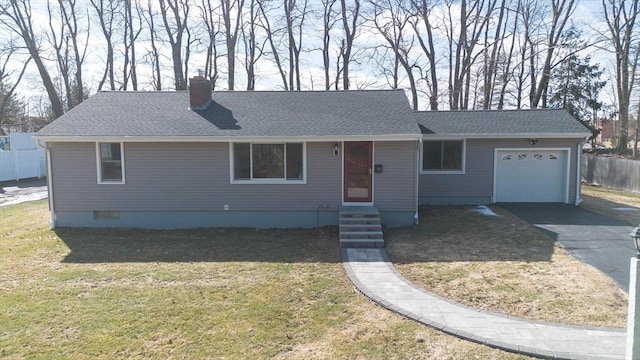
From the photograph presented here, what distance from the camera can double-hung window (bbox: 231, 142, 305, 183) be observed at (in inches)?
418

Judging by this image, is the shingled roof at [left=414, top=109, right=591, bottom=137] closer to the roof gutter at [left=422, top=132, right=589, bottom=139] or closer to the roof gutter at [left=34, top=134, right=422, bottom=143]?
the roof gutter at [left=422, top=132, right=589, bottom=139]

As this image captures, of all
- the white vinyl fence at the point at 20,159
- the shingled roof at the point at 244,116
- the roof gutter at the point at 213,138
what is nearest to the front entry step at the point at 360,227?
the roof gutter at the point at 213,138

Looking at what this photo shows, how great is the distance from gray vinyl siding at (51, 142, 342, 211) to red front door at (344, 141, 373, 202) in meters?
0.24

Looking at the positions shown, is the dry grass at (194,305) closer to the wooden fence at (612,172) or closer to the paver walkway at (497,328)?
the paver walkway at (497,328)

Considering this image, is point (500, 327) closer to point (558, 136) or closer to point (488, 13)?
point (558, 136)

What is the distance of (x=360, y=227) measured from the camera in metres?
9.50

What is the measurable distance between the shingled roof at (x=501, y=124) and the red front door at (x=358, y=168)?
3631 mm

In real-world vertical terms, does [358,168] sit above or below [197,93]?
below

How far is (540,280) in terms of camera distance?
6.73 meters

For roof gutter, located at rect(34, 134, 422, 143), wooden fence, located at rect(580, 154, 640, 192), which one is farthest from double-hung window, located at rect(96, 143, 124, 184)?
wooden fence, located at rect(580, 154, 640, 192)

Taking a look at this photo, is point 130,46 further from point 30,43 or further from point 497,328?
point 497,328

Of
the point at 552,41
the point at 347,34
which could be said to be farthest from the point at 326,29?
the point at 552,41

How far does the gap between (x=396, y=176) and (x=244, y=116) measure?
15.5 ft

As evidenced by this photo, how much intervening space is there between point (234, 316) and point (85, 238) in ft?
20.7
